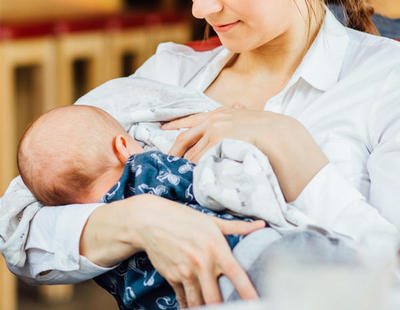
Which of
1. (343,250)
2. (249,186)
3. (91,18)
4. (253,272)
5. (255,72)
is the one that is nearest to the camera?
(343,250)

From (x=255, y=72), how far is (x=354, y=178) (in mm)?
368

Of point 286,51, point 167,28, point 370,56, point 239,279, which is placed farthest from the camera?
point 167,28

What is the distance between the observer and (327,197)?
1.03 metres

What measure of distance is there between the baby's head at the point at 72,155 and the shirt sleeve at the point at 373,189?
1.22 feet

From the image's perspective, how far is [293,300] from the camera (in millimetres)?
485

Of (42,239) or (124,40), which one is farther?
(124,40)

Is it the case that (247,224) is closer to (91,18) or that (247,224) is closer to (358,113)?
(358,113)

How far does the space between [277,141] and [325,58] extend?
1.01ft

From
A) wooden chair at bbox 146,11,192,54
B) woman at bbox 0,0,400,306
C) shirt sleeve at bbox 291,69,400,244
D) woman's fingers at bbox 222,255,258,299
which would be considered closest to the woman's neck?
woman at bbox 0,0,400,306

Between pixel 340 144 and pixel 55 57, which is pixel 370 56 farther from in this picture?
pixel 55 57

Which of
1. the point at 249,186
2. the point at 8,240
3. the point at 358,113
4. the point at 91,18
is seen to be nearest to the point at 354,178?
the point at 358,113

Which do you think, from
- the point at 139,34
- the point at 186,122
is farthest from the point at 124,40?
the point at 186,122

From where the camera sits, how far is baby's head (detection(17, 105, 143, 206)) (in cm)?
116

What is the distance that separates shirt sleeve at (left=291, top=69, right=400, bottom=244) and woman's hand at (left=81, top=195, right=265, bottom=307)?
5.3 inches
